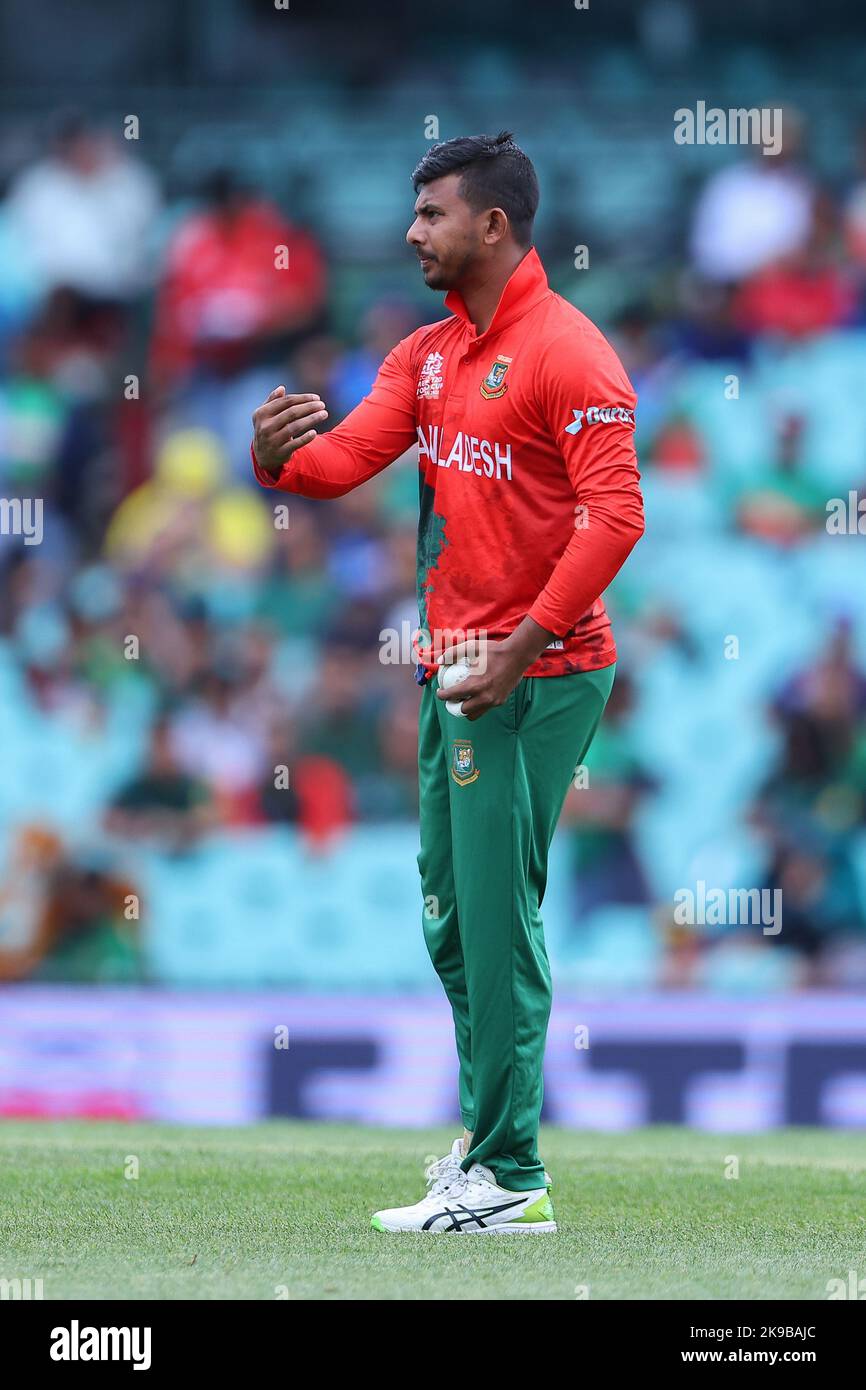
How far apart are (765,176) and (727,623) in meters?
2.39

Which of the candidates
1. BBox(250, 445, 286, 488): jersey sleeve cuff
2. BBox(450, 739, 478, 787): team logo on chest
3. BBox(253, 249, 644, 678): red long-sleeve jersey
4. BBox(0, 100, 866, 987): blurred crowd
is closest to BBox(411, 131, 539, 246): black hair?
BBox(253, 249, 644, 678): red long-sleeve jersey

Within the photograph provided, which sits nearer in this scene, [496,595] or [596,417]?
[596,417]

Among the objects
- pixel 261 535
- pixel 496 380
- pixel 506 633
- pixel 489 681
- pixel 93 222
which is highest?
pixel 93 222

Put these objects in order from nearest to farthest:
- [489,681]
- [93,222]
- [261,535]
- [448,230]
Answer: [489,681]
[448,230]
[261,535]
[93,222]

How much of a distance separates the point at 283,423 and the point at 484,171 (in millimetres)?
675

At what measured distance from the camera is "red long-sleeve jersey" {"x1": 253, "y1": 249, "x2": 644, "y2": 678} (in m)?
3.92

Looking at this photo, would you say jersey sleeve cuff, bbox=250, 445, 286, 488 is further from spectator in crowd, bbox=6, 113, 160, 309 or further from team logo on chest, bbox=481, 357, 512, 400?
spectator in crowd, bbox=6, 113, 160, 309

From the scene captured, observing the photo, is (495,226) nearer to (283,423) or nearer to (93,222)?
(283,423)

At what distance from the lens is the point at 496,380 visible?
4121mm

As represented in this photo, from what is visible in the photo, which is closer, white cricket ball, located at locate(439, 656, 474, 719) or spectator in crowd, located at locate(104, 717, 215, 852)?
white cricket ball, located at locate(439, 656, 474, 719)

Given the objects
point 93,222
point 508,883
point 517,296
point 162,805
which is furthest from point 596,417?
point 93,222

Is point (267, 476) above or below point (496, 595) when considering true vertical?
above

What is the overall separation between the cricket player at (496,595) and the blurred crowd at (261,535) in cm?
494
